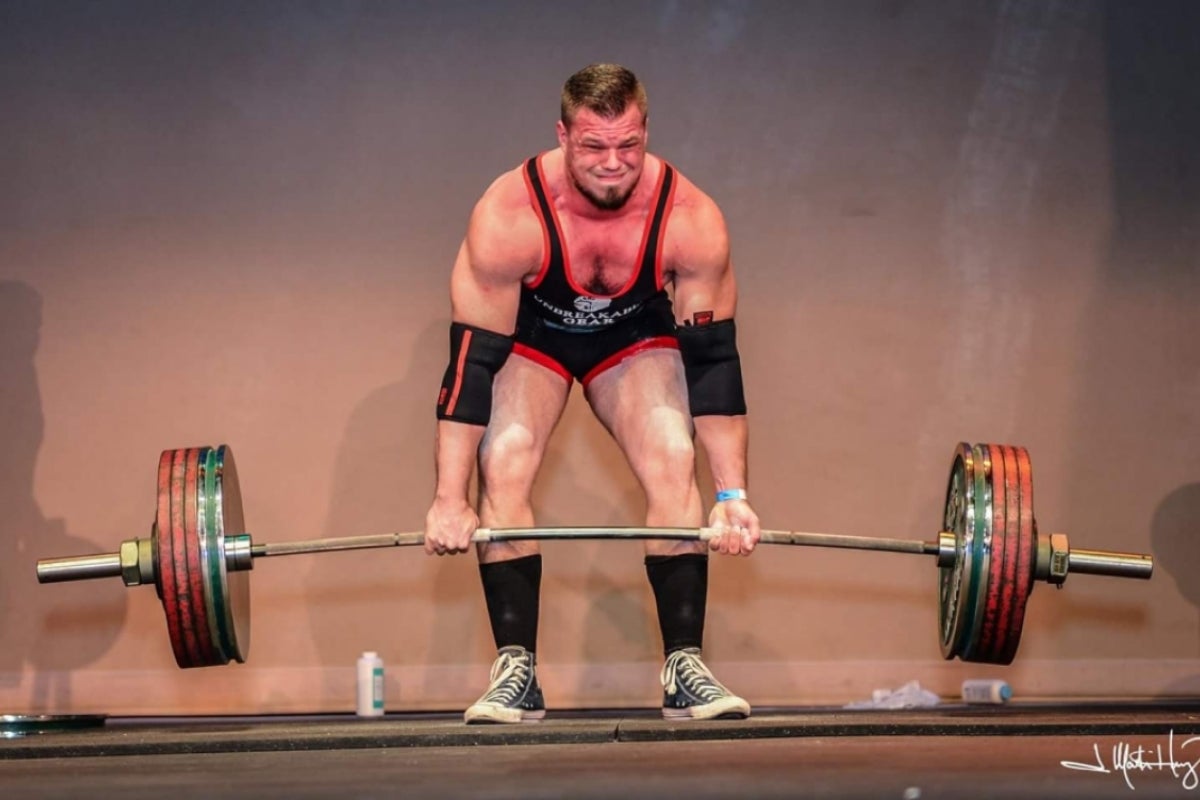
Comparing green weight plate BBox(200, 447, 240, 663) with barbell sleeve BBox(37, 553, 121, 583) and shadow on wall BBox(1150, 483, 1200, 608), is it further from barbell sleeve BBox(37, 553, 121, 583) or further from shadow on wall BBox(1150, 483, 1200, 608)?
shadow on wall BBox(1150, 483, 1200, 608)

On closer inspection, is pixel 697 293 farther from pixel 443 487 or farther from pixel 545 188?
pixel 443 487

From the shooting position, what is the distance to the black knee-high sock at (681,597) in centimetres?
329

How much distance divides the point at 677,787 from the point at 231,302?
2977mm

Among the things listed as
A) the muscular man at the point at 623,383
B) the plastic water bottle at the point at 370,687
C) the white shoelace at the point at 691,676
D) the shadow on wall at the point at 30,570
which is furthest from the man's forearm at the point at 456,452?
the shadow on wall at the point at 30,570

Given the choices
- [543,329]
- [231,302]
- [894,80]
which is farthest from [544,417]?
[894,80]

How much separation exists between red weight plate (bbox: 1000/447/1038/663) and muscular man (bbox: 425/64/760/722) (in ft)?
1.98

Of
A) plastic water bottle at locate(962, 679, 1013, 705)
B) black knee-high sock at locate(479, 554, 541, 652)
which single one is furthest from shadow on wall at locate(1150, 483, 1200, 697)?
black knee-high sock at locate(479, 554, 541, 652)

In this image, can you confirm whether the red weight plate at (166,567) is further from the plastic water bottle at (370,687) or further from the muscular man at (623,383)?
the plastic water bottle at (370,687)

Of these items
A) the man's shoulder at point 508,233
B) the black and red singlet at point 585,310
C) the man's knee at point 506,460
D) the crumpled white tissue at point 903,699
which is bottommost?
the crumpled white tissue at point 903,699

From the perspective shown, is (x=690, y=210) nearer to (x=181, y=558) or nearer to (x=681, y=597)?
(x=681, y=597)

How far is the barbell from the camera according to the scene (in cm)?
319

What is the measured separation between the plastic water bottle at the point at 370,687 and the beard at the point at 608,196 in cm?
181

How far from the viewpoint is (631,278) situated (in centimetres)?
329

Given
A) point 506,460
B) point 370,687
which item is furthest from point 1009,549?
point 370,687
